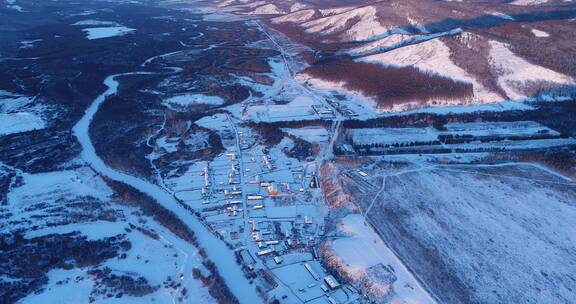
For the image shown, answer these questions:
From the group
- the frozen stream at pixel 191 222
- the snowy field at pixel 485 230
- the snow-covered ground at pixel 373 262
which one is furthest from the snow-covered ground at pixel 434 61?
the frozen stream at pixel 191 222

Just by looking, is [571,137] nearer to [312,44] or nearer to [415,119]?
[415,119]

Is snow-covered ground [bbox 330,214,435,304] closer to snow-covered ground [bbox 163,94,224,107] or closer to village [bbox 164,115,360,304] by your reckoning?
village [bbox 164,115,360,304]

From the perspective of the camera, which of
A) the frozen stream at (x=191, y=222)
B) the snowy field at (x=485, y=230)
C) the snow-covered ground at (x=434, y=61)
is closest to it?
the snowy field at (x=485, y=230)

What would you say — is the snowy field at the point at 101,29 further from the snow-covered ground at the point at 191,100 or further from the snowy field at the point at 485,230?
the snowy field at the point at 485,230

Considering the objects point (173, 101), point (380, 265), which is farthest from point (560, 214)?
point (173, 101)

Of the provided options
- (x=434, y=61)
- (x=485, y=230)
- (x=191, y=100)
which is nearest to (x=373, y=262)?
(x=485, y=230)

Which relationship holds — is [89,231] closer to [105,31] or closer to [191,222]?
[191,222]
